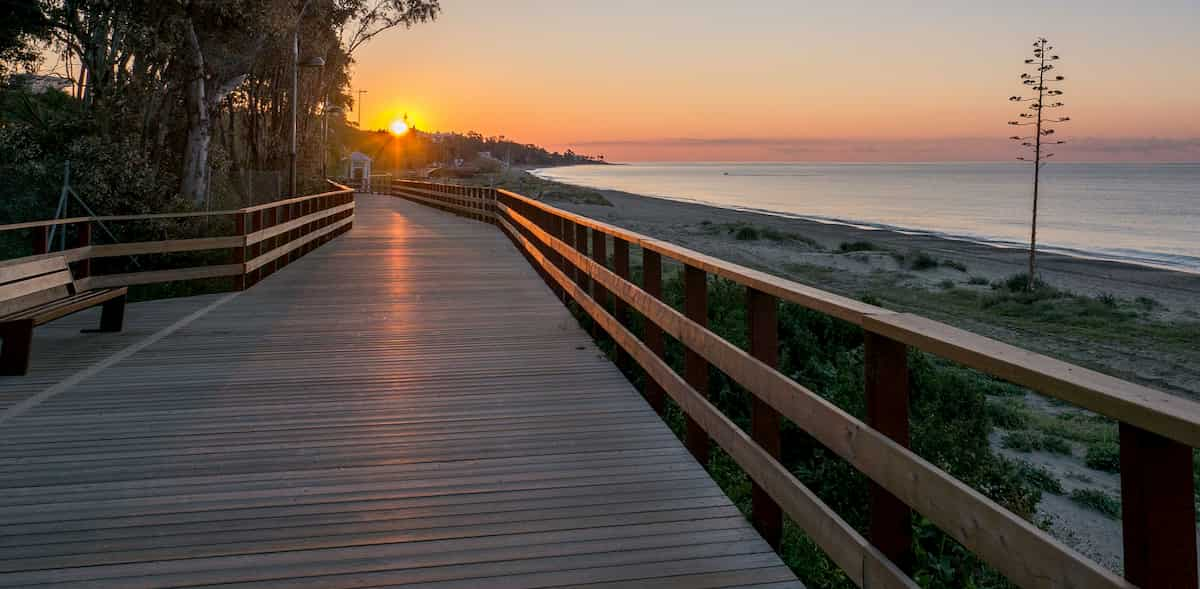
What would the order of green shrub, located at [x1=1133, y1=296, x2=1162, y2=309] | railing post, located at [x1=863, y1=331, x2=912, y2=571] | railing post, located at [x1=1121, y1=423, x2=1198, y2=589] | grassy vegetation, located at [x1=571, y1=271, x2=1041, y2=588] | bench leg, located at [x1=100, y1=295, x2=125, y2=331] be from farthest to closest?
green shrub, located at [x1=1133, y1=296, x2=1162, y2=309]
bench leg, located at [x1=100, y1=295, x2=125, y2=331]
grassy vegetation, located at [x1=571, y1=271, x2=1041, y2=588]
railing post, located at [x1=863, y1=331, x2=912, y2=571]
railing post, located at [x1=1121, y1=423, x2=1198, y2=589]

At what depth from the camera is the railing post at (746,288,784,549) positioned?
4.39 m

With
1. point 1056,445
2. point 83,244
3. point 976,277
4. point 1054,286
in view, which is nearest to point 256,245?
point 83,244

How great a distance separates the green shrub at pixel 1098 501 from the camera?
805cm

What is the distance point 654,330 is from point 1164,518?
4.69 m

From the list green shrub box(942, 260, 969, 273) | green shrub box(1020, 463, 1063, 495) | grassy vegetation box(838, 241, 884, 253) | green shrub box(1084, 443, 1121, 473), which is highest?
grassy vegetation box(838, 241, 884, 253)

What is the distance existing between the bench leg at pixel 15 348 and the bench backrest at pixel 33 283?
40cm

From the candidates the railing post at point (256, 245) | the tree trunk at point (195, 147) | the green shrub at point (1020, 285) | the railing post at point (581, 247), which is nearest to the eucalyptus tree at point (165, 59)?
the tree trunk at point (195, 147)

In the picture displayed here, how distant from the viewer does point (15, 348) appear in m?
7.71

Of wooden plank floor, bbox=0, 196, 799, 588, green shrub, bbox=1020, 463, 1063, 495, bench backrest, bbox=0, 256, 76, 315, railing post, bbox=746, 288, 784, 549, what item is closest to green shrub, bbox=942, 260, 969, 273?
green shrub, bbox=1020, 463, 1063, 495

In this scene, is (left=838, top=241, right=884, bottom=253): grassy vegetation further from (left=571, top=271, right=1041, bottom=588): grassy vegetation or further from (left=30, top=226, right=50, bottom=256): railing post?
(left=30, top=226, right=50, bottom=256): railing post

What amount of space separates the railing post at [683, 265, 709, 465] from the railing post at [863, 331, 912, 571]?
80.4 inches

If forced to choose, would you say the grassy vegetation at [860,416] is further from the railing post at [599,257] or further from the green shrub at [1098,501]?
the railing post at [599,257]

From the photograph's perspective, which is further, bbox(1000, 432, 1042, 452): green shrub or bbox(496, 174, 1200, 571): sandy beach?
bbox(1000, 432, 1042, 452): green shrub

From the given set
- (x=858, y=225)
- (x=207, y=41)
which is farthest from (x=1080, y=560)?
(x=858, y=225)
